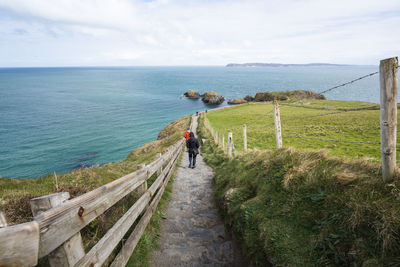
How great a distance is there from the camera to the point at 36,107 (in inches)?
2662

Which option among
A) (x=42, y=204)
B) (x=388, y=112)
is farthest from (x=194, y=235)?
(x=388, y=112)

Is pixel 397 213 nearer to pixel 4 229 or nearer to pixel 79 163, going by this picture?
pixel 4 229

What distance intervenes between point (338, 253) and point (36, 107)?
84.7 m

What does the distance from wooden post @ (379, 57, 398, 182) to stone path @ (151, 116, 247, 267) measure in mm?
3062

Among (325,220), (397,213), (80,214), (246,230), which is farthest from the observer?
(246,230)

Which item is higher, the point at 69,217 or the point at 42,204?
the point at 42,204

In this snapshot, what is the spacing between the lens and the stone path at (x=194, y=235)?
4125 millimetres

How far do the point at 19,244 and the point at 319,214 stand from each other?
4.08m

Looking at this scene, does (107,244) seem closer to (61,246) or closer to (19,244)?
(61,246)

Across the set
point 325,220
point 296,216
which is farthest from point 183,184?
point 325,220

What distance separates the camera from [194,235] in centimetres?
512

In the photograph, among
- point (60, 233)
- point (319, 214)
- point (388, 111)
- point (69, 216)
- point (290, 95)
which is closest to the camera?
point (60, 233)

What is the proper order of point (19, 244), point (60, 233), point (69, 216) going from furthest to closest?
point (69, 216), point (60, 233), point (19, 244)

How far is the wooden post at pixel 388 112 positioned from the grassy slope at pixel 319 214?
272 mm
